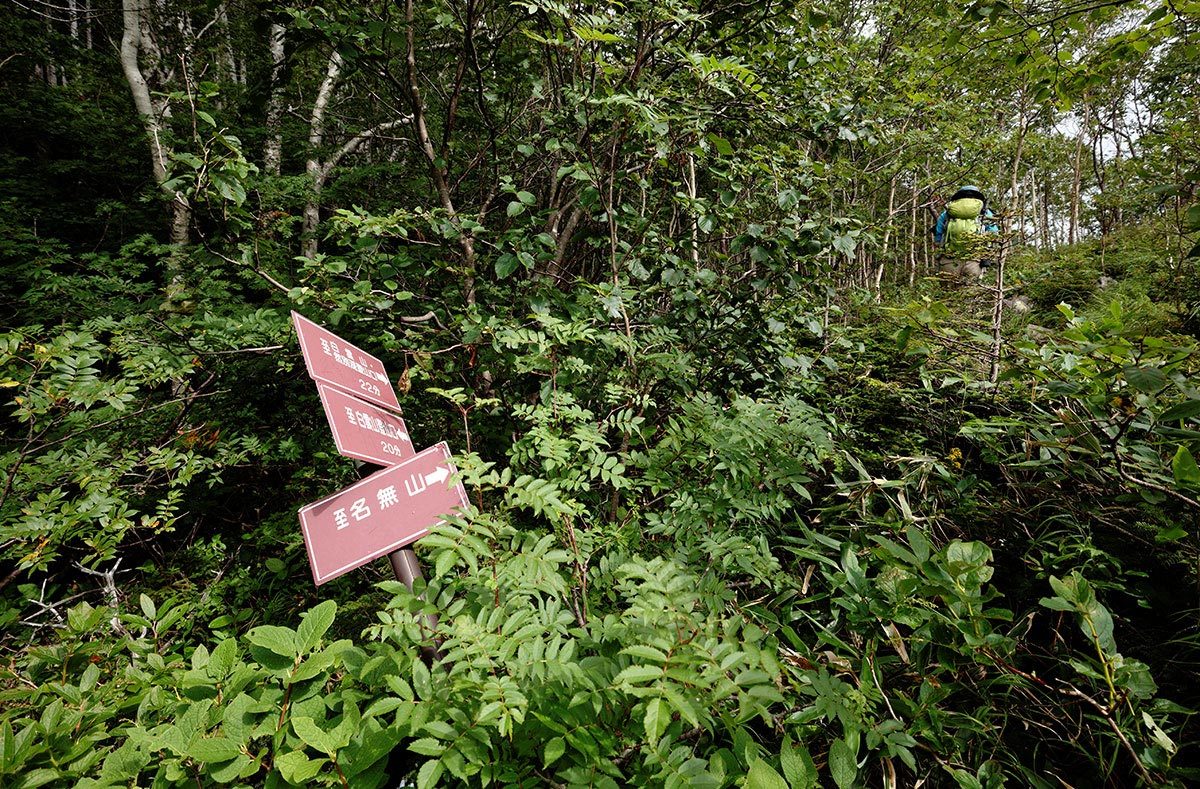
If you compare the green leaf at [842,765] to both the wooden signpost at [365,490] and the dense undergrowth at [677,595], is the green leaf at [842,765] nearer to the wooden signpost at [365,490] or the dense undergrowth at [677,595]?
the dense undergrowth at [677,595]

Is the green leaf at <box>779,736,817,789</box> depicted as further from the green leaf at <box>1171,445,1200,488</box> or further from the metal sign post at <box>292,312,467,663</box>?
→ the green leaf at <box>1171,445,1200,488</box>

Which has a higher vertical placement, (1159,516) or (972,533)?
(1159,516)

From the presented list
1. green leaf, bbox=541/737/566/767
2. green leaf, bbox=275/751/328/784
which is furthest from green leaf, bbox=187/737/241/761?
green leaf, bbox=541/737/566/767

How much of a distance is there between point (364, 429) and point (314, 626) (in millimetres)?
683

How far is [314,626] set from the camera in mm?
1298

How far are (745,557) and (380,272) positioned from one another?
264cm

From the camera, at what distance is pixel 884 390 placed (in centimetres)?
412

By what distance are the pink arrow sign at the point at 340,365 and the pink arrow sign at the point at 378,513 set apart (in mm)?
380

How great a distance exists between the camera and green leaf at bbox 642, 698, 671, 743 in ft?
3.06

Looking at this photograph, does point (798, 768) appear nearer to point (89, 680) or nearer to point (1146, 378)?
point (1146, 378)

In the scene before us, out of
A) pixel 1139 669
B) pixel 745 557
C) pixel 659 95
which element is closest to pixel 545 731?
pixel 745 557

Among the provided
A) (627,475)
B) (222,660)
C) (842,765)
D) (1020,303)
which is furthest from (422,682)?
(1020,303)

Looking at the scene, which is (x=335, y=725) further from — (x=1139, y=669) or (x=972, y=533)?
(x=972, y=533)

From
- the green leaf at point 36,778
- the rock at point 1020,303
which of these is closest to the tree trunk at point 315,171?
the green leaf at point 36,778
